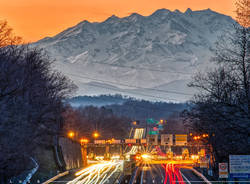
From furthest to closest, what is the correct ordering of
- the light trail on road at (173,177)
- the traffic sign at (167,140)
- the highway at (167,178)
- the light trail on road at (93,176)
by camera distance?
1. the traffic sign at (167,140)
2. the light trail on road at (173,177)
3. the highway at (167,178)
4. the light trail on road at (93,176)

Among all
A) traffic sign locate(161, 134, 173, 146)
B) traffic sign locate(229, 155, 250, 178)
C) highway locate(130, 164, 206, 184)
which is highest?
traffic sign locate(161, 134, 173, 146)

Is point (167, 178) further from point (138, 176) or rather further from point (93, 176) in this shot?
point (93, 176)

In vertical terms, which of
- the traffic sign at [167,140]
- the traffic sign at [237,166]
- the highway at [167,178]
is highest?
the traffic sign at [167,140]

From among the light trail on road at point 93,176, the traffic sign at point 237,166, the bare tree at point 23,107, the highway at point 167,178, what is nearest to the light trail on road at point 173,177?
the highway at point 167,178

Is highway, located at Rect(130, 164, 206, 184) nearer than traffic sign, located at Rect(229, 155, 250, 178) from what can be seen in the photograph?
No

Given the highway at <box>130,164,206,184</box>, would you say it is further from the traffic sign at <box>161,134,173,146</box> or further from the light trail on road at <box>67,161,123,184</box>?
the traffic sign at <box>161,134,173,146</box>

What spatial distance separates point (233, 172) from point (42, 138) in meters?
54.0

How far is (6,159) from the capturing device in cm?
5000

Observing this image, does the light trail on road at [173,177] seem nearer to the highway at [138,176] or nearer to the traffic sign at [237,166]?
the highway at [138,176]

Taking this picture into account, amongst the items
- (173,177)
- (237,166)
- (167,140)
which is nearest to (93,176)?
(173,177)

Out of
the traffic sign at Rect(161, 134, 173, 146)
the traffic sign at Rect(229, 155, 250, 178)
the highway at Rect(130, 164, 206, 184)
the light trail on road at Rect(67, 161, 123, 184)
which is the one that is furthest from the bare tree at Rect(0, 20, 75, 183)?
the traffic sign at Rect(161, 134, 173, 146)

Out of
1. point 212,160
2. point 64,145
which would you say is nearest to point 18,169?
point 212,160

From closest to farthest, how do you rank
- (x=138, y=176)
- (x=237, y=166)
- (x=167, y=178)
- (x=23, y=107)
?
(x=237, y=166) < (x=23, y=107) < (x=167, y=178) < (x=138, y=176)

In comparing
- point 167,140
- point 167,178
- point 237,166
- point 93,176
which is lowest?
point 167,178
